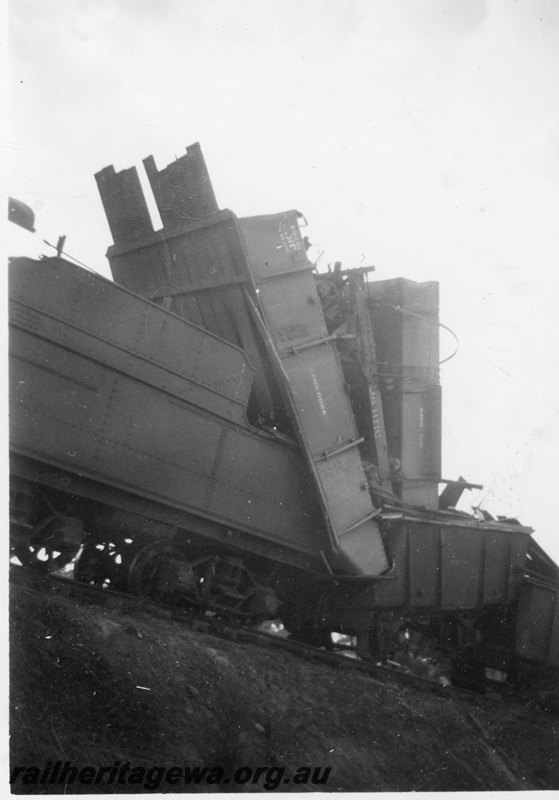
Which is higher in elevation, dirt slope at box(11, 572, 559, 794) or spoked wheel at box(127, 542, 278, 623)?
spoked wheel at box(127, 542, 278, 623)

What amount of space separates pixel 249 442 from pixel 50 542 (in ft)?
7.58

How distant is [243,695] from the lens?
18.3 ft

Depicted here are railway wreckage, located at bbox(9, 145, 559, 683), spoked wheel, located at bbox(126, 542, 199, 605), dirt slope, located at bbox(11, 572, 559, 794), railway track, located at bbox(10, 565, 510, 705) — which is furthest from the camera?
spoked wheel, located at bbox(126, 542, 199, 605)

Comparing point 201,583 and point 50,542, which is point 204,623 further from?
point 50,542

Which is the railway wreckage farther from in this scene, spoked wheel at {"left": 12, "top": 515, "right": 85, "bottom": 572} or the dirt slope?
the dirt slope

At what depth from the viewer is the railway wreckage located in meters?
6.27

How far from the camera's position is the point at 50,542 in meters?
6.34

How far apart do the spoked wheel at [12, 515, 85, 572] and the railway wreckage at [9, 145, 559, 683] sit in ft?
0.07

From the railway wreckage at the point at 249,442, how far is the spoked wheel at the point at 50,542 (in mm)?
21

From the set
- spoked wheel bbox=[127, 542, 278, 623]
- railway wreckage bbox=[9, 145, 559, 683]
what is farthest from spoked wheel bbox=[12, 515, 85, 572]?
spoked wheel bbox=[127, 542, 278, 623]

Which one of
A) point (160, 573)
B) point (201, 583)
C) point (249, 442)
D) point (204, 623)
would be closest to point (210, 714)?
point (204, 623)

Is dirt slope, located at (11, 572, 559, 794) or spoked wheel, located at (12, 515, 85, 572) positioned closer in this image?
dirt slope, located at (11, 572, 559, 794)

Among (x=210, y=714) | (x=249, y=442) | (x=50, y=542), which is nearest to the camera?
(x=210, y=714)

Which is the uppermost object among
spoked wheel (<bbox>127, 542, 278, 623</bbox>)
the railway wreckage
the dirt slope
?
the railway wreckage
